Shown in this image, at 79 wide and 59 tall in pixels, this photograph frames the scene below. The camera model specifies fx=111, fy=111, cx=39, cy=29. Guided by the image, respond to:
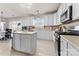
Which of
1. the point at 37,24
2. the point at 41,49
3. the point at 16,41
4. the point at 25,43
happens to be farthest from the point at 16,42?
the point at 37,24

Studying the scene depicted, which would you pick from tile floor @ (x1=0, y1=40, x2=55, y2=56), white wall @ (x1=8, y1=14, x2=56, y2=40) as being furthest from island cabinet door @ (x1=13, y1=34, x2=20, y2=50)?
white wall @ (x1=8, y1=14, x2=56, y2=40)

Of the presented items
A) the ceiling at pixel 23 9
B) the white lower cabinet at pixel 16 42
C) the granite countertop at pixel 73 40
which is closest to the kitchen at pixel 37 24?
the ceiling at pixel 23 9

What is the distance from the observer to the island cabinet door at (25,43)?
3.10 m

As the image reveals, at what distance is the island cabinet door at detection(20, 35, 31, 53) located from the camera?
3099 mm

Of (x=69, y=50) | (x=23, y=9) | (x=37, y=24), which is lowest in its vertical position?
(x=69, y=50)

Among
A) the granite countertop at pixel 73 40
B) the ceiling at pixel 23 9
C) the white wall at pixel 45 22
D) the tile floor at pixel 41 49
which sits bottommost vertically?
the tile floor at pixel 41 49

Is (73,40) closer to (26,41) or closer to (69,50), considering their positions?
(69,50)

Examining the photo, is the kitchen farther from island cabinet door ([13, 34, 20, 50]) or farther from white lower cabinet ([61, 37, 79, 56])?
white lower cabinet ([61, 37, 79, 56])

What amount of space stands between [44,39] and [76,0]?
1313 mm

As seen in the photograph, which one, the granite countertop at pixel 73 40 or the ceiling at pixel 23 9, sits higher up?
the ceiling at pixel 23 9

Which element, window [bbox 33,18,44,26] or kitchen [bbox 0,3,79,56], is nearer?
kitchen [bbox 0,3,79,56]

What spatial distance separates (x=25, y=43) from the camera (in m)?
3.15

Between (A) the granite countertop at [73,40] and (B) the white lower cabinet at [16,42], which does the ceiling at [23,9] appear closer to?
(A) the granite countertop at [73,40]

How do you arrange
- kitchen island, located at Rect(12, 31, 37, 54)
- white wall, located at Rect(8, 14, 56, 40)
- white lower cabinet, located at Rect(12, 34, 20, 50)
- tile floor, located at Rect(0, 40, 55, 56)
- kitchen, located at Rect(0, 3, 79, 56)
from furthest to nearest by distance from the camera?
white lower cabinet, located at Rect(12, 34, 20, 50)
kitchen island, located at Rect(12, 31, 37, 54)
tile floor, located at Rect(0, 40, 55, 56)
white wall, located at Rect(8, 14, 56, 40)
kitchen, located at Rect(0, 3, 79, 56)
